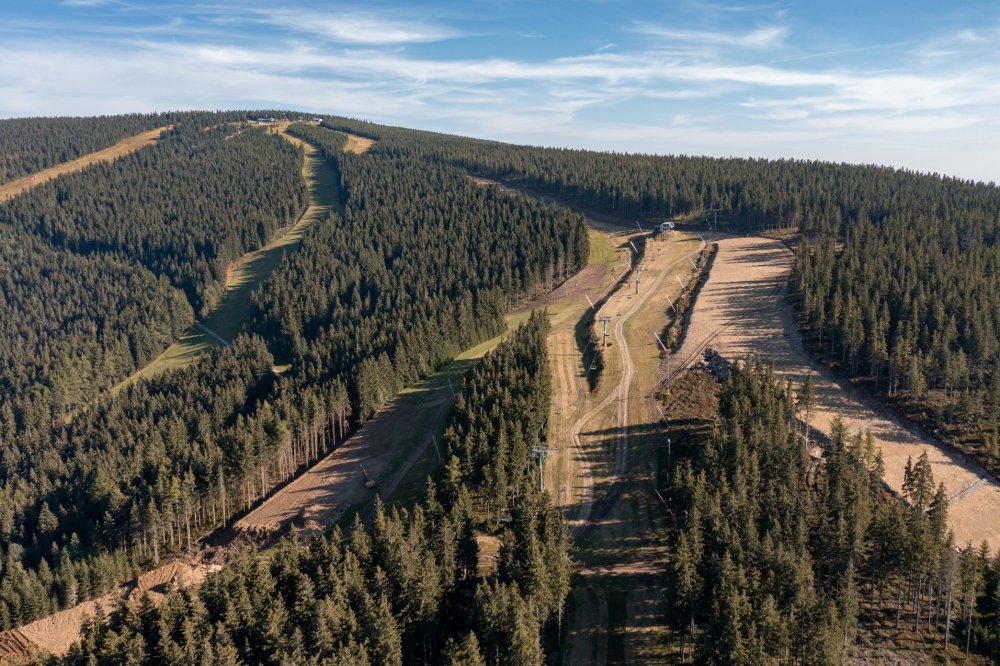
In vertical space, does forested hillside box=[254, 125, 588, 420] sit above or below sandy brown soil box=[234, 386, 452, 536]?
above

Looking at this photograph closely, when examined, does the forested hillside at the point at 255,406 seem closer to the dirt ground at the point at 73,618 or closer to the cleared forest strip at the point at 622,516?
the dirt ground at the point at 73,618

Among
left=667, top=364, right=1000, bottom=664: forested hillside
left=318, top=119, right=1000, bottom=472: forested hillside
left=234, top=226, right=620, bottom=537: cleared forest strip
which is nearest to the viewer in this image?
left=667, top=364, right=1000, bottom=664: forested hillside

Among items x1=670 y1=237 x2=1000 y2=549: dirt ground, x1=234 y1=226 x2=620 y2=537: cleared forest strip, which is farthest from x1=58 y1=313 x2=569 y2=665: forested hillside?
x1=670 y1=237 x2=1000 y2=549: dirt ground

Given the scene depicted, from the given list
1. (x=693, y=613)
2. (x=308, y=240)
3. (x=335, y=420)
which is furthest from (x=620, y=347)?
(x=308, y=240)

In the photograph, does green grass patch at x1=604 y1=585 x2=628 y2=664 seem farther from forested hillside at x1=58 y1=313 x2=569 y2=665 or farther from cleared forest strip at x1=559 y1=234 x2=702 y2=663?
forested hillside at x1=58 y1=313 x2=569 y2=665

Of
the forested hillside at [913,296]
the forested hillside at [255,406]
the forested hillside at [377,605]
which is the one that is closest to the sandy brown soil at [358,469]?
the forested hillside at [255,406]

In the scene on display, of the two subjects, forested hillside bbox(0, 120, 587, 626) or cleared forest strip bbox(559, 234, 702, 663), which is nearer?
cleared forest strip bbox(559, 234, 702, 663)
